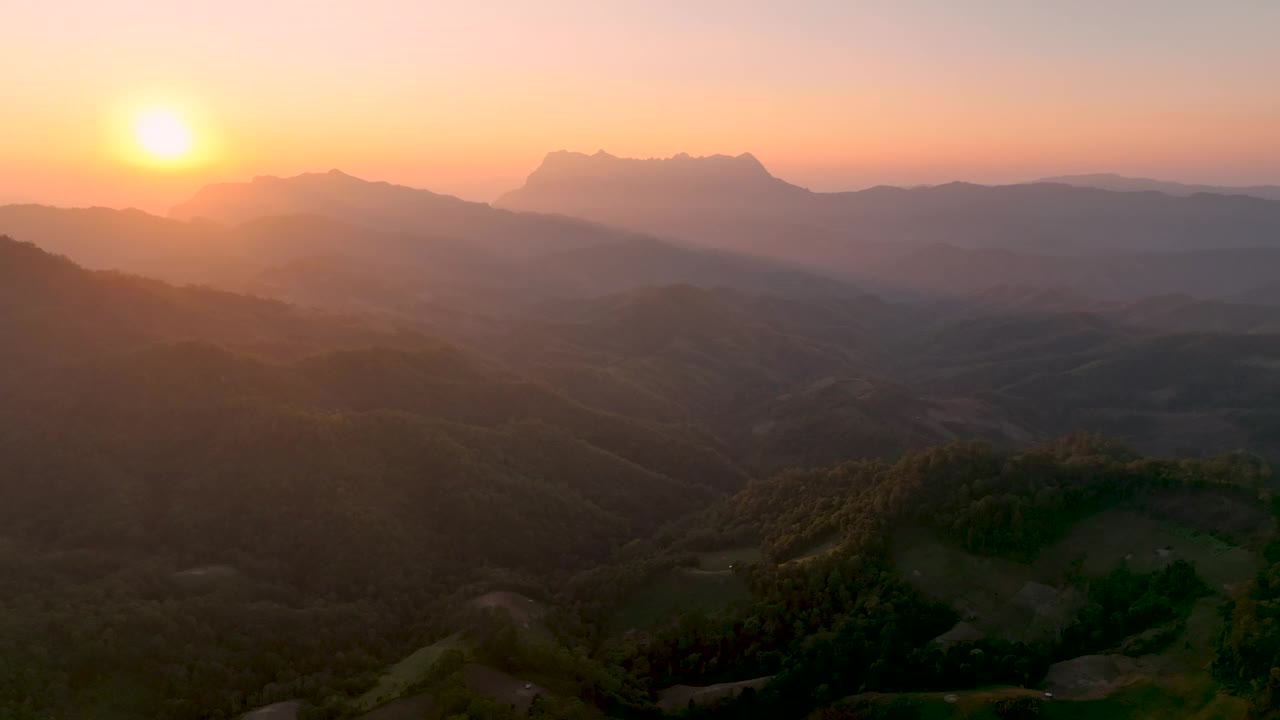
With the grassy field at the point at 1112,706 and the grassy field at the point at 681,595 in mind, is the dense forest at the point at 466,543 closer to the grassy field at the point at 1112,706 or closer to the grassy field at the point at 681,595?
the grassy field at the point at 681,595

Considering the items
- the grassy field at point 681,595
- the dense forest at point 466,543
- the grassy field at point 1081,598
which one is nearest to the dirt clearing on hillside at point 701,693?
the dense forest at point 466,543

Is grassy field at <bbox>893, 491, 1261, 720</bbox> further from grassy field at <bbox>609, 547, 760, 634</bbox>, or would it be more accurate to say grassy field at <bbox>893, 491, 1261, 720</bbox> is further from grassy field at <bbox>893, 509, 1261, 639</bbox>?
grassy field at <bbox>609, 547, 760, 634</bbox>

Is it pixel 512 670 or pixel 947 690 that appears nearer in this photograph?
pixel 947 690

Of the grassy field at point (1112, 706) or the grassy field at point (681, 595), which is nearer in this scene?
the grassy field at point (1112, 706)

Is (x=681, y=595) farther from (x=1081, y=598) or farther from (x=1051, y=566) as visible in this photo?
(x=1081, y=598)

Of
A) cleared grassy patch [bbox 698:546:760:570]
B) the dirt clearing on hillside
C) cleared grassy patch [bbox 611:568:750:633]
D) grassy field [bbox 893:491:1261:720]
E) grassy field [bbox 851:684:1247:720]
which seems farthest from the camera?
cleared grassy patch [bbox 698:546:760:570]

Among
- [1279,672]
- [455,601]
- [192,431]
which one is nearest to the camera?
[1279,672]

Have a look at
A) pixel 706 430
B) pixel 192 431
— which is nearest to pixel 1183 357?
pixel 706 430

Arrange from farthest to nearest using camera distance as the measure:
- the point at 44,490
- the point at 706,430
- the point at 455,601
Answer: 1. the point at 706,430
2. the point at 44,490
3. the point at 455,601

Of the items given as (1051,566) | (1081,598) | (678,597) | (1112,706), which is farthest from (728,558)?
(1112,706)

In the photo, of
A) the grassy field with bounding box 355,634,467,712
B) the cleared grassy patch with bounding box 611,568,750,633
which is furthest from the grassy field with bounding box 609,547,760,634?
the grassy field with bounding box 355,634,467,712

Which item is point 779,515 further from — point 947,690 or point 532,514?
point 947,690
